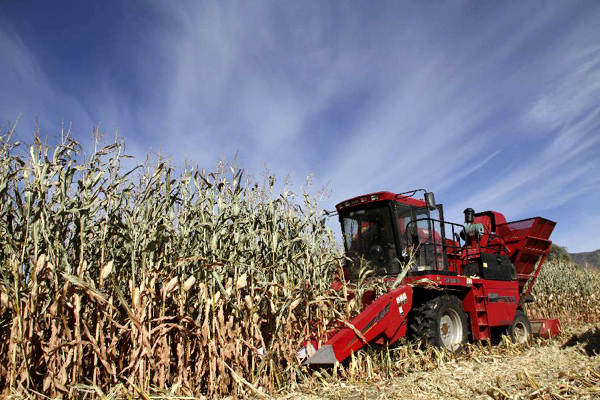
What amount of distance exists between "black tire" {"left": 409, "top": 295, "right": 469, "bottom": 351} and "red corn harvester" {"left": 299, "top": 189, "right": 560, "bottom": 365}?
0.01 metres

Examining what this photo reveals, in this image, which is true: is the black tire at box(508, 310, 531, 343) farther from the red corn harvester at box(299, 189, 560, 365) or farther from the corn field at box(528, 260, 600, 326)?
the corn field at box(528, 260, 600, 326)

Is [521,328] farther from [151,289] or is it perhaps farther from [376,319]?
[151,289]

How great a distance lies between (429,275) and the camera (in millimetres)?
5777

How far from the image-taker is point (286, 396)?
3.84 m

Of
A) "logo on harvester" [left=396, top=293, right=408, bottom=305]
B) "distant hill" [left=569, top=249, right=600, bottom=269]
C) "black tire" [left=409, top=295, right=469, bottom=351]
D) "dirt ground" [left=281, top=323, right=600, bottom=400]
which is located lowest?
"dirt ground" [left=281, top=323, right=600, bottom=400]

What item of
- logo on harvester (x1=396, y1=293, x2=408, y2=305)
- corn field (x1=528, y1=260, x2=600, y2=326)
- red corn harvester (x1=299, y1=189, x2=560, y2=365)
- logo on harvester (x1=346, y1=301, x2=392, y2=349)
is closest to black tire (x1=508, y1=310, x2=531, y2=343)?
red corn harvester (x1=299, y1=189, x2=560, y2=365)

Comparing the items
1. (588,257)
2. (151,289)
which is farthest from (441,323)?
(588,257)

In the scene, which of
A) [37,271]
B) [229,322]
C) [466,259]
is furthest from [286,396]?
[466,259]

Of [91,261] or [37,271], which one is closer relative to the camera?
[37,271]

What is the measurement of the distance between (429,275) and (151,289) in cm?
373

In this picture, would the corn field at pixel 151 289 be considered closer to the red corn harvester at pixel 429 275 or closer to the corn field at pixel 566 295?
the red corn harvester at pixel 429 275

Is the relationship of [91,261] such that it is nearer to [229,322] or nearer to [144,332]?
[144,332]

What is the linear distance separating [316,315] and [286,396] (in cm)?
112

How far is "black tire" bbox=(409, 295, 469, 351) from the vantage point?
5.48m
